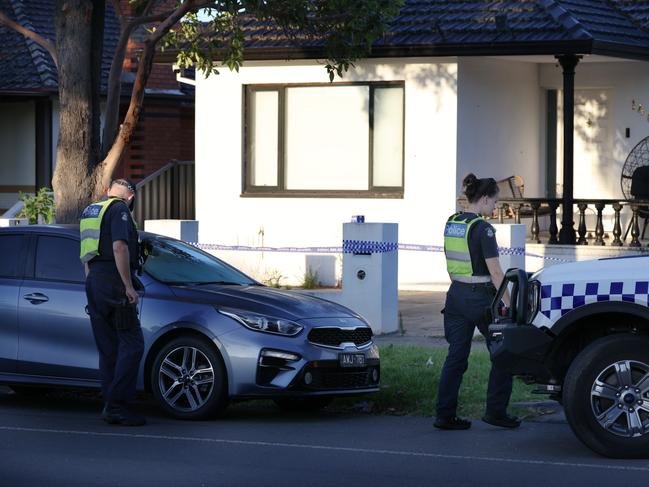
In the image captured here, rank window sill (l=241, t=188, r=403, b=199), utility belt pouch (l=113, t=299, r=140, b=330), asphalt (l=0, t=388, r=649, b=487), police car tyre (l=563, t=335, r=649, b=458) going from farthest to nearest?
window sill (l=241, t=188, r=403, b=199)
utility belt pouch (l=113, t=299, r=140, b=330)
police car tyre (l=563, t=335, r=649, b=458)
asphalt (l=0, t=388, r=649, b=487)

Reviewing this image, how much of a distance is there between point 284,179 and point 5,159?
853 cm

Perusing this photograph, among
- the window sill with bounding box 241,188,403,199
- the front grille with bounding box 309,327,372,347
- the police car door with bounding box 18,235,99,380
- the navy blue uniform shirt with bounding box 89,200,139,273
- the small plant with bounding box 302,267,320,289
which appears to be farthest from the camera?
the window sill with bounding box 241,188,403,199

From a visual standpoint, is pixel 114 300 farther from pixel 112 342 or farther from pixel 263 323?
pixel 263 323

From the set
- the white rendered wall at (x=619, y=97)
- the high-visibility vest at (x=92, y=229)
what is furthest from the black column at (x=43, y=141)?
the high-visibility vest at (x=92, y=229)

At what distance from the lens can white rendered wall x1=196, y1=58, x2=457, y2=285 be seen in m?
18.3

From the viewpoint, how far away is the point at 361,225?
1449 centimetres

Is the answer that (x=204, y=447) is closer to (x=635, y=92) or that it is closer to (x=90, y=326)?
(x=90, y=326)

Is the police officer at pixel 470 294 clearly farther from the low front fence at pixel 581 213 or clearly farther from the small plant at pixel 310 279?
the small plant at pixel 310 279

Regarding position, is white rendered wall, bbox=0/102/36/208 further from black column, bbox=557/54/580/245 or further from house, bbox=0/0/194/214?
black column, bbox=557/54/580/245

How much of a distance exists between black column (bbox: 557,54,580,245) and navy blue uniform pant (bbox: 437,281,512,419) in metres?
8.52

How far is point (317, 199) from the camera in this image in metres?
19.2

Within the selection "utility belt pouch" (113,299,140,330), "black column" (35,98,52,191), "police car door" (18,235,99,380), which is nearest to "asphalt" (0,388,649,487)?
"police car door" (18,235,99,380)

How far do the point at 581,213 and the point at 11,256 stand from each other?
9.30m

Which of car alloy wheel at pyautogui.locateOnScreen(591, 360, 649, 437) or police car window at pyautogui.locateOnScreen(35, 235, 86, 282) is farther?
police car window at pyautogui.locateOnScreen(35, 235, 86, 282)
